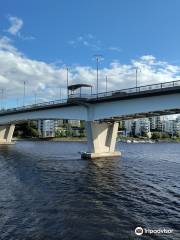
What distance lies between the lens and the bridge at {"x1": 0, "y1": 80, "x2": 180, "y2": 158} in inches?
1971

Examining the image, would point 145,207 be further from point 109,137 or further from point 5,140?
point 5,140

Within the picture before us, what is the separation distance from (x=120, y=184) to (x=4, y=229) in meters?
18.2

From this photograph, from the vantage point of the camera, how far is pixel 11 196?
3089 cm

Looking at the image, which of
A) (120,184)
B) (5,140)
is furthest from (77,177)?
(5,140)

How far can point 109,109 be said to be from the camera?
201 ft

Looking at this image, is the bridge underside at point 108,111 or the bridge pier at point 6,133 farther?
the bridge pier at point 6,133

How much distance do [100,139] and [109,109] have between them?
7078 millimetres

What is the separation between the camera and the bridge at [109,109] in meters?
50.1

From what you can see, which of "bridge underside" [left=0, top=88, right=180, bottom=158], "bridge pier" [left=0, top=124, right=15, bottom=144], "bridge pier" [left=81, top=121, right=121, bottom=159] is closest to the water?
"bridge underside" [left=0, top=88, right=180, bottom=158]
